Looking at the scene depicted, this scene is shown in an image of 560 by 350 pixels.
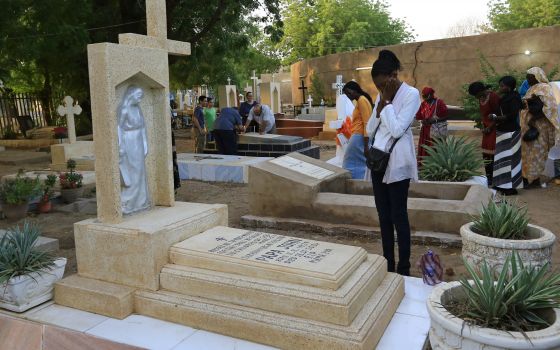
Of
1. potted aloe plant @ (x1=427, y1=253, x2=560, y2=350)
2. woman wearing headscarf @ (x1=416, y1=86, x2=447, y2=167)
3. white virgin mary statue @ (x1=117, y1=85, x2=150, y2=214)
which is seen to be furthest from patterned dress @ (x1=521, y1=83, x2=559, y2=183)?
white virgin mary statue @ (x1=117, y1=85, x2=150, y2=214)

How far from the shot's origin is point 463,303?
8.09ft

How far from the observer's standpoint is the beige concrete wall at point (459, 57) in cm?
1952

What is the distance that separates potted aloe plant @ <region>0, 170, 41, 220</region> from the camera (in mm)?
6477

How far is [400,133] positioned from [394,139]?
0.07 m

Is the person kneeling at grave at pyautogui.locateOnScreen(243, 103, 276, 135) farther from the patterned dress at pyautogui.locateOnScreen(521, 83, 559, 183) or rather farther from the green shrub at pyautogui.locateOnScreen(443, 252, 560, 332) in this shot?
the green shrub at pyautogui.locateOnScreen(443, 252, 560, 332)

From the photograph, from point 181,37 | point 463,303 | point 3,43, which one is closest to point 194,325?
point 463,303

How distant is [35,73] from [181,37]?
28.4 feet

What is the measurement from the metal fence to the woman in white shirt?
16331mm

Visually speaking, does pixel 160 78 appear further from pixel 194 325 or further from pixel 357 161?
pixel 357 161

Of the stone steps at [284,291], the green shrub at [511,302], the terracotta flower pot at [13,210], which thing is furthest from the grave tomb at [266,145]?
the green shrub at [511,302]

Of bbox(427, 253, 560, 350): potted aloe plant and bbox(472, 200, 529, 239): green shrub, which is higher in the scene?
bbox(472, 200, 529, 239): green shrub

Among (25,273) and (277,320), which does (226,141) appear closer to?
(25,273)

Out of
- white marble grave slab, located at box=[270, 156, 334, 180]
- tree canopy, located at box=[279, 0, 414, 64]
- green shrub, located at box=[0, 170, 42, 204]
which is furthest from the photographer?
tree canopy, located at box=[279, 0, 414, 64]

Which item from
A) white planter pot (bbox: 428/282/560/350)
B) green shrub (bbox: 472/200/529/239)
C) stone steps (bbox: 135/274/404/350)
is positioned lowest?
stone steps (bbox: 135/274/404/350)
